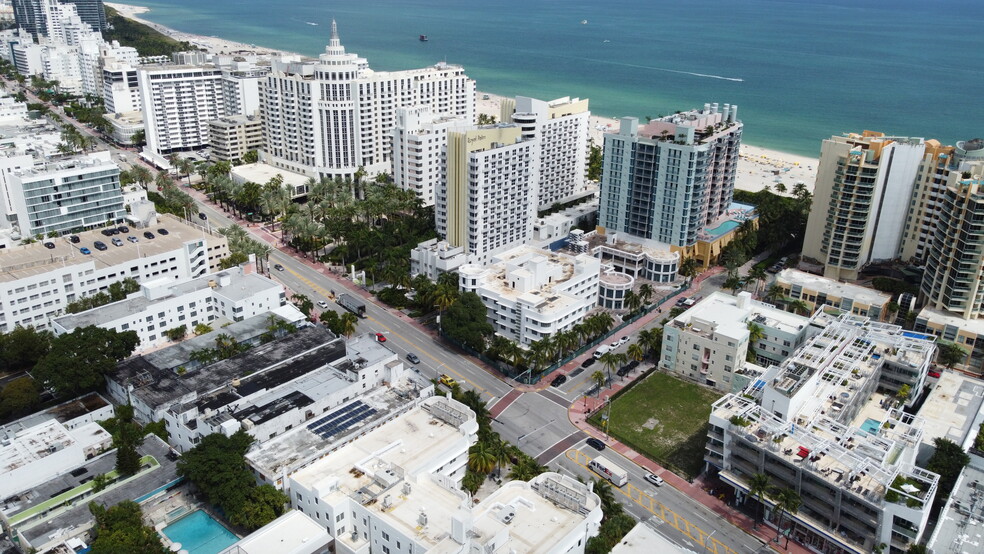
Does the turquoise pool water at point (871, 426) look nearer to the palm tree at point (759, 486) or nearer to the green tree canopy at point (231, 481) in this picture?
the palm tree at point (759, 486)

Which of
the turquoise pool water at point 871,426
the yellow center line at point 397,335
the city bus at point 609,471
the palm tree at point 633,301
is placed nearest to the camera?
the turquoise pool water at point 871,426

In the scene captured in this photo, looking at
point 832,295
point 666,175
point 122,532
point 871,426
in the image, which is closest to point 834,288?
point 832,295

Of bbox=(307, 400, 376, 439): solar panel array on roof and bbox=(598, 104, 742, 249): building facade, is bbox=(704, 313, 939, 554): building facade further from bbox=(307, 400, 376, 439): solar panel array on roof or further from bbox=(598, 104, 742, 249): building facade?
bbox=(598, 104, 742, 249): building facade

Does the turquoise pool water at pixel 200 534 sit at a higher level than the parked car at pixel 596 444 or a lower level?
higher

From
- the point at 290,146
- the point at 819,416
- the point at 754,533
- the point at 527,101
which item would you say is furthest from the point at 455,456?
the point at 290,146

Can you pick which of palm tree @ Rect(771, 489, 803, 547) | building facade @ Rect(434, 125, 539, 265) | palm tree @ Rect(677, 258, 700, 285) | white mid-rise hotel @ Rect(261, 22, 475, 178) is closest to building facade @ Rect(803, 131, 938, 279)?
palm tree @ Rect(677, 258, 700, 285)

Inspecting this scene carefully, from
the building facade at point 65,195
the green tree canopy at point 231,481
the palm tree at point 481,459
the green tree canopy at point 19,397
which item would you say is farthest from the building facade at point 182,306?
the palm tree at point 481,459

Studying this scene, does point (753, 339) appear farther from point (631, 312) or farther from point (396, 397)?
point (396, 397)
